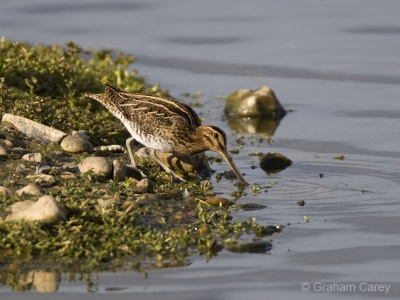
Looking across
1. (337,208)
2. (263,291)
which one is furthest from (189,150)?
(263,291)

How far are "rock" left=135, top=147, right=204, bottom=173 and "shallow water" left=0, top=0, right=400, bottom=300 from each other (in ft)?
1.07

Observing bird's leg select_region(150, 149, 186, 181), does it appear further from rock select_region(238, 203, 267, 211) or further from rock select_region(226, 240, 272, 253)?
rock select_region(226, 240, 272, 253)

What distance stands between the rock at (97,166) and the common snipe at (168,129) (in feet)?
2.24

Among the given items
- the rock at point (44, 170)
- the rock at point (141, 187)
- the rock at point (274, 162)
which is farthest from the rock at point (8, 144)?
the rock at point (274, 162)

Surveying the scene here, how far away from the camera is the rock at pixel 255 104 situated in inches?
521

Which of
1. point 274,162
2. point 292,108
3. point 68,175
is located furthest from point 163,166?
point 292,108

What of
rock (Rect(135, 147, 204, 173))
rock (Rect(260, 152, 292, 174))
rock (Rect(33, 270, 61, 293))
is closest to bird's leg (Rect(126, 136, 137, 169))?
rock (Rect(135, 147, 204, 173))

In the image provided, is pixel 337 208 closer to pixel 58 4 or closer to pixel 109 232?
pixel 109 232

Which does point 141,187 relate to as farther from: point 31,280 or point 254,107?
point 254,107

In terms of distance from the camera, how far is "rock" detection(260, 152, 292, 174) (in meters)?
10.9

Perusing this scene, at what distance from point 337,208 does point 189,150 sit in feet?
6.05

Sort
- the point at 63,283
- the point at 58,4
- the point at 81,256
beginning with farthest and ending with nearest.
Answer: the point at 58,4, the point at 81,256, the point at 63,283

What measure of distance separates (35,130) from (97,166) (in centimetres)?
134

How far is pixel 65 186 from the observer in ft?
29.3
